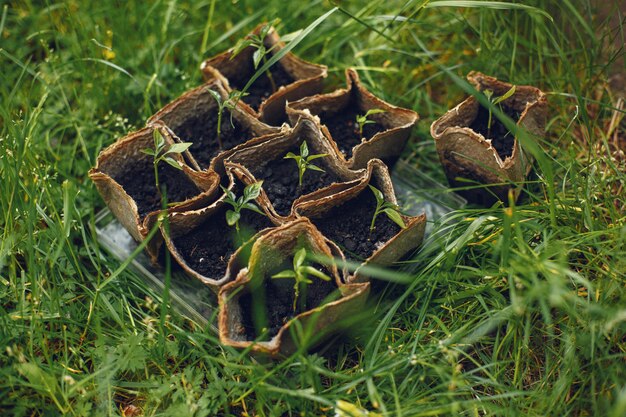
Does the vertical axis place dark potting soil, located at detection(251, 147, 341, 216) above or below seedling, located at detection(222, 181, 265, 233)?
below

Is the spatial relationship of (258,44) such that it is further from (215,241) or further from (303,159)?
(215,241)

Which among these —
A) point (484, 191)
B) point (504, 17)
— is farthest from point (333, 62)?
point (484, 191)

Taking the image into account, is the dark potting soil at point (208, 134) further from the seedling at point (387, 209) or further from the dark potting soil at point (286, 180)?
the seedling at point (387, 209)

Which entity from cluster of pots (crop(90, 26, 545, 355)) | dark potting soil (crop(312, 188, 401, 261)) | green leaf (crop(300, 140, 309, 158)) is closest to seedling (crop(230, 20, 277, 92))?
cluster of pots (crop(90, 26, 545, 355))

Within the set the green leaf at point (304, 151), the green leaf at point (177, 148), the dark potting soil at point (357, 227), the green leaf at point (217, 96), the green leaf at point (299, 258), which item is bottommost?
the dark potting soil at point (357, 227)

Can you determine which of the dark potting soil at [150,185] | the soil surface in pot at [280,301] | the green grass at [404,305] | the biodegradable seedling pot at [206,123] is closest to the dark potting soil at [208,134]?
the biodegradable seedling pot at [206,123]

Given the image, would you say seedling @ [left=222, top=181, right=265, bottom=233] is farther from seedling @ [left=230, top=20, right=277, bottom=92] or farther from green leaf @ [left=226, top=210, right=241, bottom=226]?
seedling @ [left=230, top=20, right=277, bottom=92]

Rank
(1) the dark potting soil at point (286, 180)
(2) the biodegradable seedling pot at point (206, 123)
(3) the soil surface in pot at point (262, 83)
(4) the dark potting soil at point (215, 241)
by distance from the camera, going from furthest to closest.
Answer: (3) the soil surface in pot at point (262, 83) < (2) the biodegradable seedling pot at point (206, 123) < (1) the dark potting soil at point (286, 180) < (4) the dark potting soil at point (215, 241)
